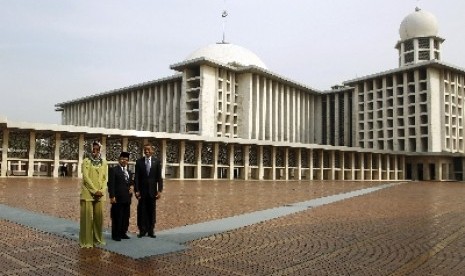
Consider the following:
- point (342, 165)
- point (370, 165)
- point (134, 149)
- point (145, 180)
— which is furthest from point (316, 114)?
point (145, 180)

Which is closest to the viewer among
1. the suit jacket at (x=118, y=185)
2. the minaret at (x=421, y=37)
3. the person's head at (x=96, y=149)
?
the person's head at (x=96, y=149)

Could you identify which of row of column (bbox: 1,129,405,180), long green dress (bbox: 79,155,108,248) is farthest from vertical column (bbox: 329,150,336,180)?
long green dress (bbox: 79,155,108,248)

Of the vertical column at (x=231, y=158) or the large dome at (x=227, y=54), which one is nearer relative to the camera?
the vertical column at (x=231, y=158)

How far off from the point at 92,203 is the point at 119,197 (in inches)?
20.0

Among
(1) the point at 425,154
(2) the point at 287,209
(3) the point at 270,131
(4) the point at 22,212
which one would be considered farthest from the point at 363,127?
(4) the point at 22,212

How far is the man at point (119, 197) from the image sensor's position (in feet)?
22.6

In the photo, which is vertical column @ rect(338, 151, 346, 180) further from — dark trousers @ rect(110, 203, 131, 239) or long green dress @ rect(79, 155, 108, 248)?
long green dress @ rect(79, 155, 108, 248)

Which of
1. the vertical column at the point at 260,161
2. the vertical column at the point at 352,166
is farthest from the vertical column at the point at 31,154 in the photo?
the vertical column at the point at 352,166

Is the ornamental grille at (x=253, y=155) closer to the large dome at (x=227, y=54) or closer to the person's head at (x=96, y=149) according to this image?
the large dome at (x=227, y=54)

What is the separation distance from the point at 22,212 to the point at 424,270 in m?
8.99

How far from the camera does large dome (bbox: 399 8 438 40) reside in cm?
6931

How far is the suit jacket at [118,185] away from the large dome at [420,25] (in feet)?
241

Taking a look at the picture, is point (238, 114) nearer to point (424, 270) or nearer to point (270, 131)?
point (270, 131)

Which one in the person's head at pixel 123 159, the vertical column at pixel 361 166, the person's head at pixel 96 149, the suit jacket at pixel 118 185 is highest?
the person's head at pixel 96 149
